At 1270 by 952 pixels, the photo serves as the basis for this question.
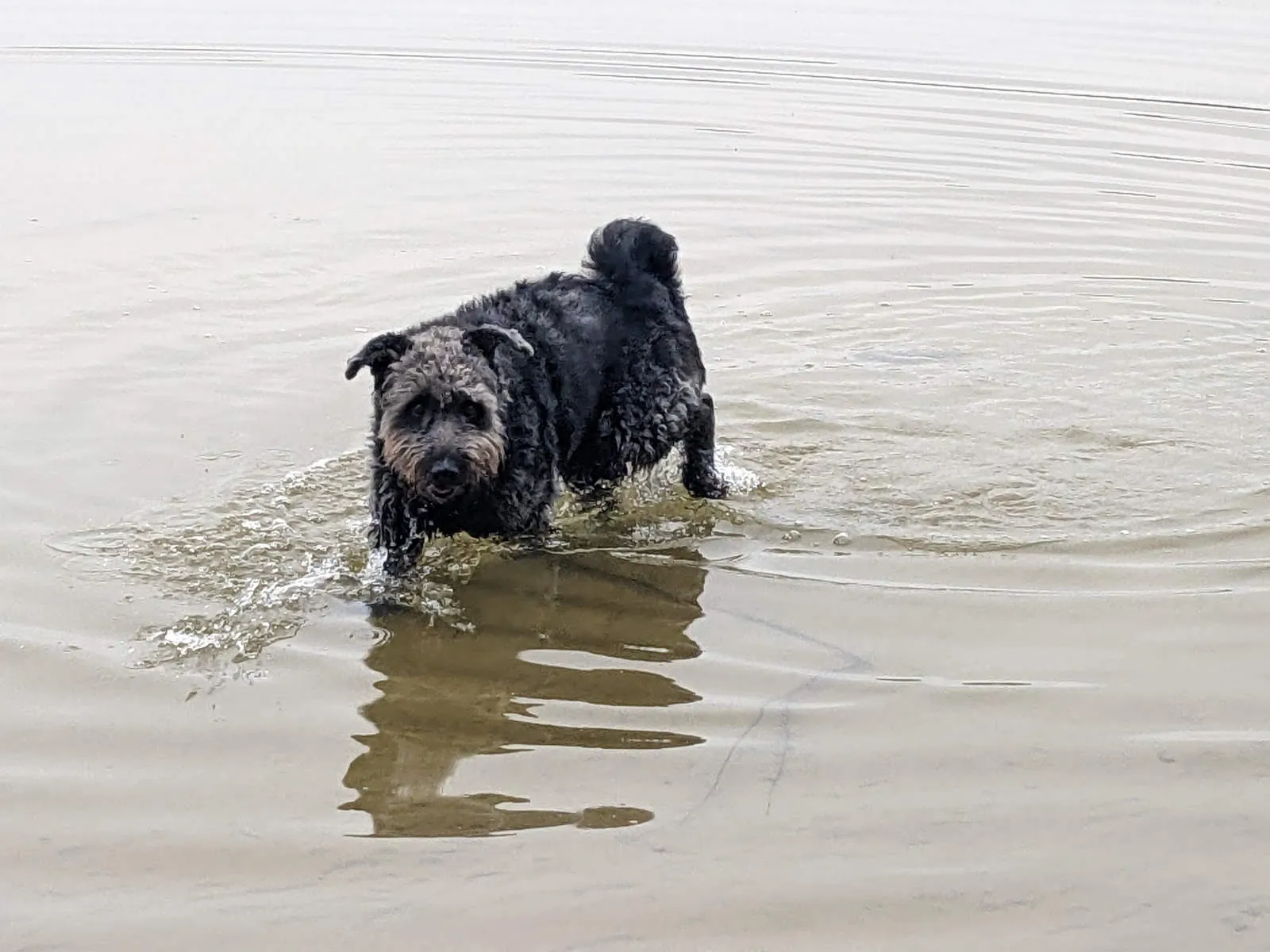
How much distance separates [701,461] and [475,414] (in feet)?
5.17

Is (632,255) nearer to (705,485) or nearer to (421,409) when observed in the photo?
(705,485)

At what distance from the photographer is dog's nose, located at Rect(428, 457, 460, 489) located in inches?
230

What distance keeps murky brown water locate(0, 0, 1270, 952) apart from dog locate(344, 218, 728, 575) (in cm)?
30

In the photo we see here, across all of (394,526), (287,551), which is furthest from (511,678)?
(287,551)

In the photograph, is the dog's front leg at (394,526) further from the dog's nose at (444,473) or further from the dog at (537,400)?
the dog's nose at (444,473)

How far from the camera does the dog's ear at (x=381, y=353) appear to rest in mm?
6117

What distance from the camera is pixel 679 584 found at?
6328mm

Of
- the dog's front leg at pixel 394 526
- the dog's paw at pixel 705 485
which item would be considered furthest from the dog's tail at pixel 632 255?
the dog's front leg at pixel 394 526

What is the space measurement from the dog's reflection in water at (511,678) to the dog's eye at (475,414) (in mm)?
747

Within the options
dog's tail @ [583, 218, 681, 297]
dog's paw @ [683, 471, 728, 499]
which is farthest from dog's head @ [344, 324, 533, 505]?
dog's paw @ [683, 471, 728, 499]

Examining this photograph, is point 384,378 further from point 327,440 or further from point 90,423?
point 90,423

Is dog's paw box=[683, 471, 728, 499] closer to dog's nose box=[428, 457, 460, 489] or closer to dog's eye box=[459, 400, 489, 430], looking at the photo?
dog's eye box=[459, 400, 489, 430]

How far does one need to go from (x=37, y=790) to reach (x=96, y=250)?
7.10 metres

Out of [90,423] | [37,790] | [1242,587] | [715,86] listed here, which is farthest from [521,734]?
[715,86]
